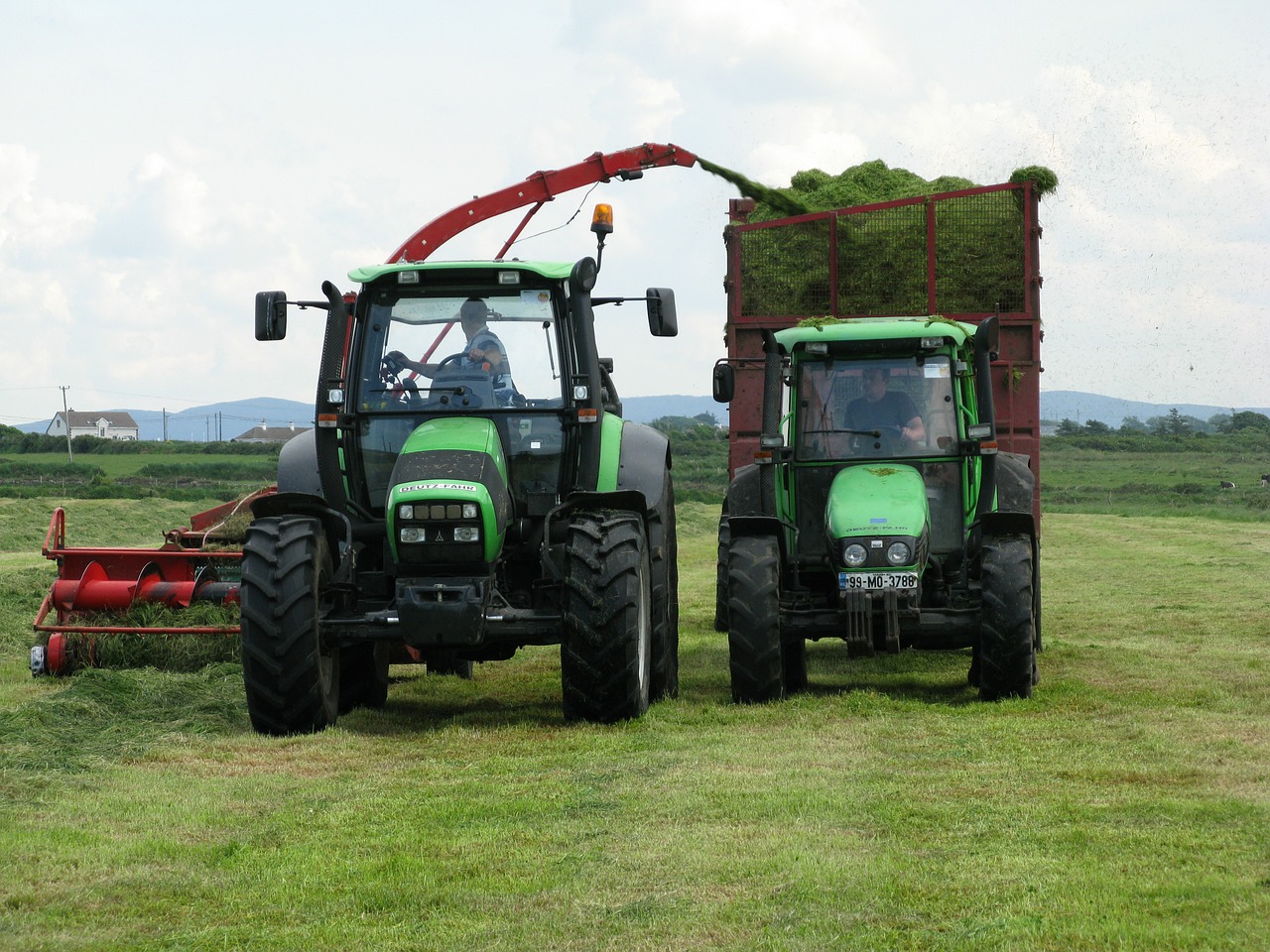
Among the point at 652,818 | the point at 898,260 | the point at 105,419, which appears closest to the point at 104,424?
the point at 105,419

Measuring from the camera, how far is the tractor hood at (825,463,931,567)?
961 centimetres

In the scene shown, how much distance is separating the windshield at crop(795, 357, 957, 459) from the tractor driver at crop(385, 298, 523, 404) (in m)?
2.21

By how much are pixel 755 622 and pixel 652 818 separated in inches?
128

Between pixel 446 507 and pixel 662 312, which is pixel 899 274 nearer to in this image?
pixel 662 312

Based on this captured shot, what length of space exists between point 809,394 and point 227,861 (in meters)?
5.78

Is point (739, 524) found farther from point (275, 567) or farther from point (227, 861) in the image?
point (227, 861)

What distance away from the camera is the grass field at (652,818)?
5000 mm

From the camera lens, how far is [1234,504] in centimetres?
4406

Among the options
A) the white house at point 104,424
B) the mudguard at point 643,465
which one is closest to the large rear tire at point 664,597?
the mudguard at point 643,465

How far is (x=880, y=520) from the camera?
9664 mm

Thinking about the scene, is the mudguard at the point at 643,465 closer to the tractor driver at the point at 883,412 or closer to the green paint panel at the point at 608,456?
the green paint panel at the point at 608,456

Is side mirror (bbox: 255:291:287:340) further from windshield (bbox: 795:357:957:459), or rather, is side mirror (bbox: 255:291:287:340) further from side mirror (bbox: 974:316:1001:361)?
side mirror (bbox: 974:316:1001:361)

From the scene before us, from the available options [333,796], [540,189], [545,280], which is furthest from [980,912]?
[540,189]

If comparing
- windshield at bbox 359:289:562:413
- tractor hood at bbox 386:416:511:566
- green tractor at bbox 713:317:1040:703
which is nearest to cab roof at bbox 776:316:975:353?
green tractor at bbox 713:317:1040:703
